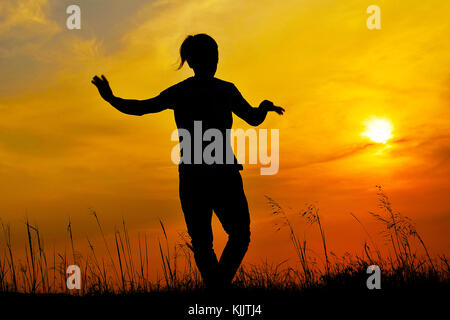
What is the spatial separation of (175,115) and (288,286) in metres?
2.55

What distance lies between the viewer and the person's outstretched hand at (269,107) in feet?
18.8

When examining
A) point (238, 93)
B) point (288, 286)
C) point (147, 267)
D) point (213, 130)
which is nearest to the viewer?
point (213, 130)

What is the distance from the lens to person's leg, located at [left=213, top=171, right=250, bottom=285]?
5.28 metres

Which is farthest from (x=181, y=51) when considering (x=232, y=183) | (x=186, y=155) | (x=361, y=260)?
(x=361, y=260)

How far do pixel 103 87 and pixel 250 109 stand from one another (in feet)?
4.95

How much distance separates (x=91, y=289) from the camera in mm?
6793

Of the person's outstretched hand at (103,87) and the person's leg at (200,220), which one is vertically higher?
the person's outstretched hand at (103,87)

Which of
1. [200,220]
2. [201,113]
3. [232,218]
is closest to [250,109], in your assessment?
[201,113]

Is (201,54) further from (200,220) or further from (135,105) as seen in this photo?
(200,220)

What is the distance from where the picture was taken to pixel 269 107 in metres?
5.74
